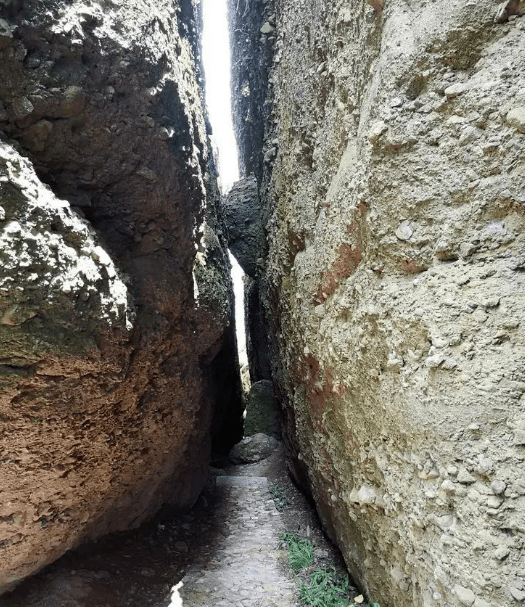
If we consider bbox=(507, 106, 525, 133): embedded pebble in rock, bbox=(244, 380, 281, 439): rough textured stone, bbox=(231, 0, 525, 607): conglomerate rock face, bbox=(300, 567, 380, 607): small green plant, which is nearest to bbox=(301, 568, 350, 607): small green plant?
bbox=(300, 567, 380, 607): small green plant

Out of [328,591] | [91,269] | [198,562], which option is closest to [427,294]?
[91,269]

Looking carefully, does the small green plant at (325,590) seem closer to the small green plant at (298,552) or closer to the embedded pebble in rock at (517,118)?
the small green plant at (298,552)

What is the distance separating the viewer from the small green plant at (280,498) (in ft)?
18.0

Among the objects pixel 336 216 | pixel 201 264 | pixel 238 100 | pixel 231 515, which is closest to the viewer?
pixel 336 216

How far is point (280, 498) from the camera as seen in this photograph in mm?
5715

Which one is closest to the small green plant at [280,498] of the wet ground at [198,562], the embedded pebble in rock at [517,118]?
the wet ground at [198,562]

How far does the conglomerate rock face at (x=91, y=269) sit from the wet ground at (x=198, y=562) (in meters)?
0.19

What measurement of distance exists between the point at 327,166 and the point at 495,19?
5.40 ft

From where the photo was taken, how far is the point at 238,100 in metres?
9.01

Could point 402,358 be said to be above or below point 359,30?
below

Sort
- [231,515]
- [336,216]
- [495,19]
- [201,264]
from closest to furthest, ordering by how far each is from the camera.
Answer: [495,19]
[336,216]
[201,264]
[231,515]

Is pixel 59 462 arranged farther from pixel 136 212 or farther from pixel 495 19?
pixel 495 19

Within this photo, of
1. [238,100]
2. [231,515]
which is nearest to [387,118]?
[231,515]

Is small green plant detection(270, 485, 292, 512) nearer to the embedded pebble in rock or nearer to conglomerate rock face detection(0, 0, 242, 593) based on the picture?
conglomerate rock face detection(0, 0, 242, 593)
